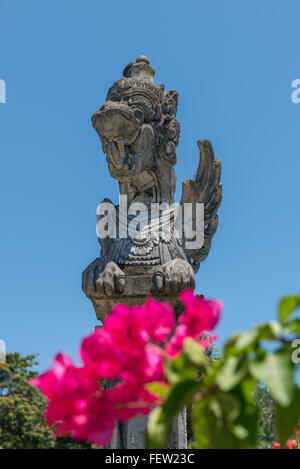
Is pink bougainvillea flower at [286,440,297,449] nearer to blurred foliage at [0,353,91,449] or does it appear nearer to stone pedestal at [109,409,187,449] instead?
stone pedestal at [109,409,187,449]

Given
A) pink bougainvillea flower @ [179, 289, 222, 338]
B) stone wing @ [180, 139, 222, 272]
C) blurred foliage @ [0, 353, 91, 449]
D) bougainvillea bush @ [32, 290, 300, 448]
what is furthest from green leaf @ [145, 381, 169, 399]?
blurred foliage @ [0, 353, 91, 449]

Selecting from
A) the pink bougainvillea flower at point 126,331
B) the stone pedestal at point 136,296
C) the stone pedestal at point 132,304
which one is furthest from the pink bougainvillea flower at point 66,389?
the stone pedestal at point 136,296

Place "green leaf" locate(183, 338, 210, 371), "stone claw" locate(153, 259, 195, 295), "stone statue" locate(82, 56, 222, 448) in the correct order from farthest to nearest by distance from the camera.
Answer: "stone statue" locate(82, 56, 222, 448)
"stone claw" locate(153, 259, 195, 295)
"green leaf" locate(183, 338, 210, 371)

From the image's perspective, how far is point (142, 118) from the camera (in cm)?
518

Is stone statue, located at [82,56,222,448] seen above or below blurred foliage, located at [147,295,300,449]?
above

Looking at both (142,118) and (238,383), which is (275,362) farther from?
(142,118)

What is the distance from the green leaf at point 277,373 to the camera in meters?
1.17

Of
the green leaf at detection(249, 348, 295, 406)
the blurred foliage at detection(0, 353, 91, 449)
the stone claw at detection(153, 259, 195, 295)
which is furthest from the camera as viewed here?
the blurred foliage at detection(0, 353, 91, 449)

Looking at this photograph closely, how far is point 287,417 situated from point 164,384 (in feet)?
0.94

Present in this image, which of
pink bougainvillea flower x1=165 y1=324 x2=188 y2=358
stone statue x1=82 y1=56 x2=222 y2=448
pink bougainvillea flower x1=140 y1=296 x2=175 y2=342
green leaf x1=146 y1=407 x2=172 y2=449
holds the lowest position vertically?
green leaf x1=146 y1=407 x2=172 y2=449

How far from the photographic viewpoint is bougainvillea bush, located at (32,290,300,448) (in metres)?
1.23


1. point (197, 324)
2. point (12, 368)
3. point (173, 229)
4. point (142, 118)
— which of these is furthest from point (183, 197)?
point (12, 368)

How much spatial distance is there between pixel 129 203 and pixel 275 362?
13.7 ft
